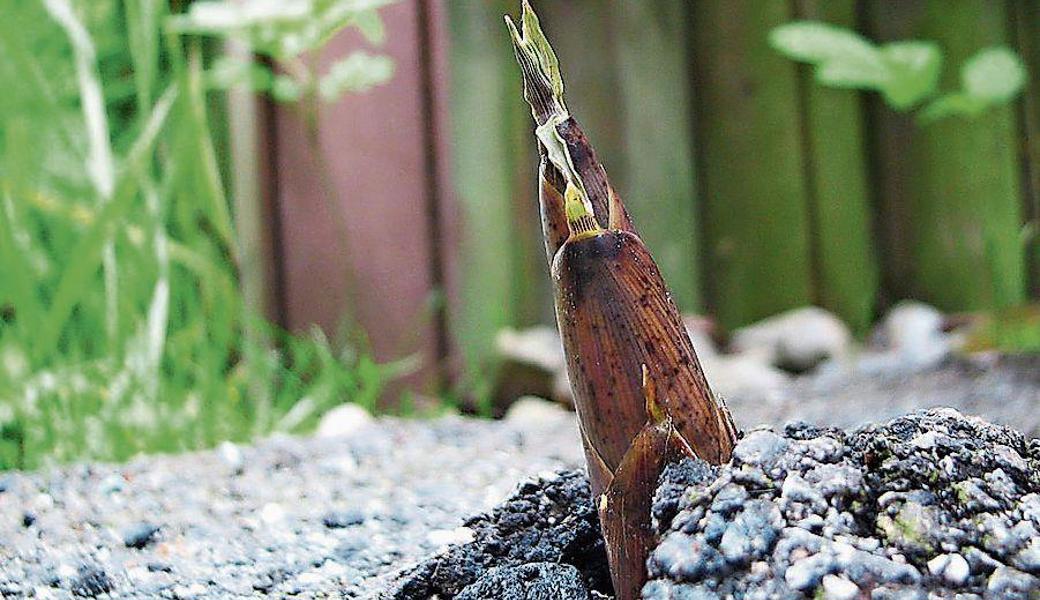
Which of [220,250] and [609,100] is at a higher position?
[609,100]

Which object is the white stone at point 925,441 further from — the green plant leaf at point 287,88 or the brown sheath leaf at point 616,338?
the green plant leaf at point 287,88

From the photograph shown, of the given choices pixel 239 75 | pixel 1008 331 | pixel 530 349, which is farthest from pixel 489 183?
pixel 1008 331

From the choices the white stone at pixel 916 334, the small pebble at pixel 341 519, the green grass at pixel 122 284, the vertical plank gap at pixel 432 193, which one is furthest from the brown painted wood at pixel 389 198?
the small pebble at pixel 341 519

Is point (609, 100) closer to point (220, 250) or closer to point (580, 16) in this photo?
point (580, 16)

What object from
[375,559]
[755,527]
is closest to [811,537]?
[755,527]

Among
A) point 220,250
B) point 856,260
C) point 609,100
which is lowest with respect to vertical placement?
point 856,260

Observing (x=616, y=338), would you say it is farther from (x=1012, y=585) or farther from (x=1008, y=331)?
(x=1008, y=331)
